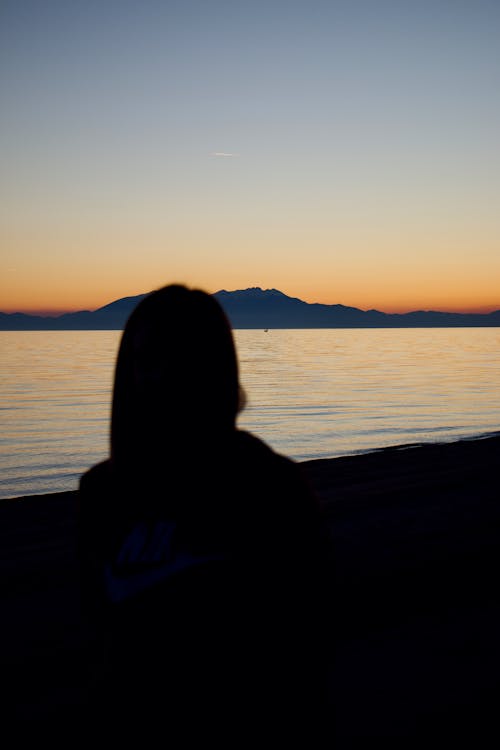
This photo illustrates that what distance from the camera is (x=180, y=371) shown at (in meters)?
1.45

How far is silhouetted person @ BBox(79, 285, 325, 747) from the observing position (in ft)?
4.62

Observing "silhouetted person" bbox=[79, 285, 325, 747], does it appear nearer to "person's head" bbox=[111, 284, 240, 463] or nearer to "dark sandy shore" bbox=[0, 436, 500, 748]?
"person's head" bbox=[111, 284, 240, 463]

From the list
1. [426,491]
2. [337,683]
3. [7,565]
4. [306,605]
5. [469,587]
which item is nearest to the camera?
[306,605]

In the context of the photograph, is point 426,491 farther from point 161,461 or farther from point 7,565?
point 161,461

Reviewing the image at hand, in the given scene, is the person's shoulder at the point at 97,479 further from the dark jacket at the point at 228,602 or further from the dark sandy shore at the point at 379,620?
the dark sandy shore at the point at 379,620

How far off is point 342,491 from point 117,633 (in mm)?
6120

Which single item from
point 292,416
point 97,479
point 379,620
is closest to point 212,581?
point 97,479

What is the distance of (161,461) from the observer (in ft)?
4.95

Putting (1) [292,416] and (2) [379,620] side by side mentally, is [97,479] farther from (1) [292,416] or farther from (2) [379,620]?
(1) [292,416]

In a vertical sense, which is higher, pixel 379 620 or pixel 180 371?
pixel 180 371

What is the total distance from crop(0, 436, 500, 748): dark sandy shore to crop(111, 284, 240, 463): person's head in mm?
488

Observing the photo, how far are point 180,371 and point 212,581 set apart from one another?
487 millimetres

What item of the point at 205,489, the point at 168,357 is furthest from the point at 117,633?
the point at 168,357

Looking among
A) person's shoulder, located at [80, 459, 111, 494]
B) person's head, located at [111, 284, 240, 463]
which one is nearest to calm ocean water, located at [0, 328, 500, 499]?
person's shoulder, located at [80, 459, 111, 494]
